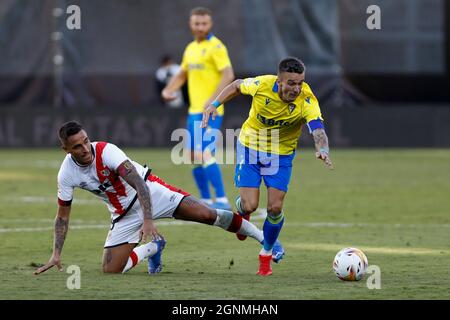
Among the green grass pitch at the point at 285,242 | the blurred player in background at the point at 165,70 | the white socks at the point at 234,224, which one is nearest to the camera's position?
the green grass pitch at the point at 285,242

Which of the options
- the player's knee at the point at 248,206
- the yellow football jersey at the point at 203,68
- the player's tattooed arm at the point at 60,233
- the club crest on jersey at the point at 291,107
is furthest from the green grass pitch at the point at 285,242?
the yellow football jersey at the point at 203,68

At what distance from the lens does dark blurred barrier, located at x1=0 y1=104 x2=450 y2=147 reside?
→ 2428 cm

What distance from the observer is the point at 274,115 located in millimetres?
9727

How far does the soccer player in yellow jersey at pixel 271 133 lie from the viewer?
934 centimetres

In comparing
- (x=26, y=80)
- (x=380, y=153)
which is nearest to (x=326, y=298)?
(x=380, y=153)

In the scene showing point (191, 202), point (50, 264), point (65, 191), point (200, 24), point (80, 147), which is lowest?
point (50, 264)

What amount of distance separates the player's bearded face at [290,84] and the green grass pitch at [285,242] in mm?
1448

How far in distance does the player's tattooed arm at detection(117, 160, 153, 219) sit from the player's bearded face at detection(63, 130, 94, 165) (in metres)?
0.27

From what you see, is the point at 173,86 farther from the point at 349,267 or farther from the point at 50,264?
the point at 349,267

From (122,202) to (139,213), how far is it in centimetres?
19

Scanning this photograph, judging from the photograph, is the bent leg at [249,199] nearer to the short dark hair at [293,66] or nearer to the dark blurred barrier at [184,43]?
the short dark hair at [293,66]

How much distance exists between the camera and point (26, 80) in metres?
24.9

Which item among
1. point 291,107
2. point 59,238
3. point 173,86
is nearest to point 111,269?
point 59,238

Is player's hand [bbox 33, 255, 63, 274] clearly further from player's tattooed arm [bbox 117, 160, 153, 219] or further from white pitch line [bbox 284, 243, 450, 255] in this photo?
white pitch line [bbox 284, 243, 450, 255]
